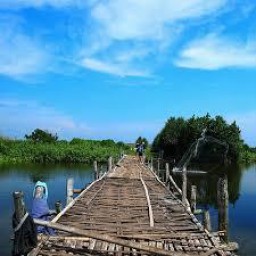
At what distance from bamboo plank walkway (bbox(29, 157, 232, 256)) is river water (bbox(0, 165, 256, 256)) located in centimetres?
397

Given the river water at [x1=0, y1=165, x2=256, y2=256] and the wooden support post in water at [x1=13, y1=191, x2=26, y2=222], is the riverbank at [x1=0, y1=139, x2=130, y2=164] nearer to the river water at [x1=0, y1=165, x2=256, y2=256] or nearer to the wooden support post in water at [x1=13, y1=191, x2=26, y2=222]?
the river water at [x1=0, y1=165, x2=256, y2=256]

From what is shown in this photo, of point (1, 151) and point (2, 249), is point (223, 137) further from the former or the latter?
point (2, 249)

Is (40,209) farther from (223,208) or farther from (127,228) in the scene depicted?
(223,208)

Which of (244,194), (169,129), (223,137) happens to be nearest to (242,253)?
(244,194)

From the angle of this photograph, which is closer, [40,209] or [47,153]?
[40,209]

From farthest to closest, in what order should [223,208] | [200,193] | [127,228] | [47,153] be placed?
[47,153]
[200,193]
[223,208]
[127,228]

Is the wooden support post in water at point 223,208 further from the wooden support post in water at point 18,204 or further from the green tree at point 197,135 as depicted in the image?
the green tree at point 197,135

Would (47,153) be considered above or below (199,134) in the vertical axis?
below

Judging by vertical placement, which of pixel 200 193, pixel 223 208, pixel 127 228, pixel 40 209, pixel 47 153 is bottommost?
pixel 200 193

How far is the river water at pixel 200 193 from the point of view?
21797 millimetres

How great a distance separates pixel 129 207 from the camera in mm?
15305

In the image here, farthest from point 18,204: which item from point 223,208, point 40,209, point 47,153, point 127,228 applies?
point 47,153

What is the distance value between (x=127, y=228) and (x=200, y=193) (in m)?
26.3

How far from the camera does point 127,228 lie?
12.2m
